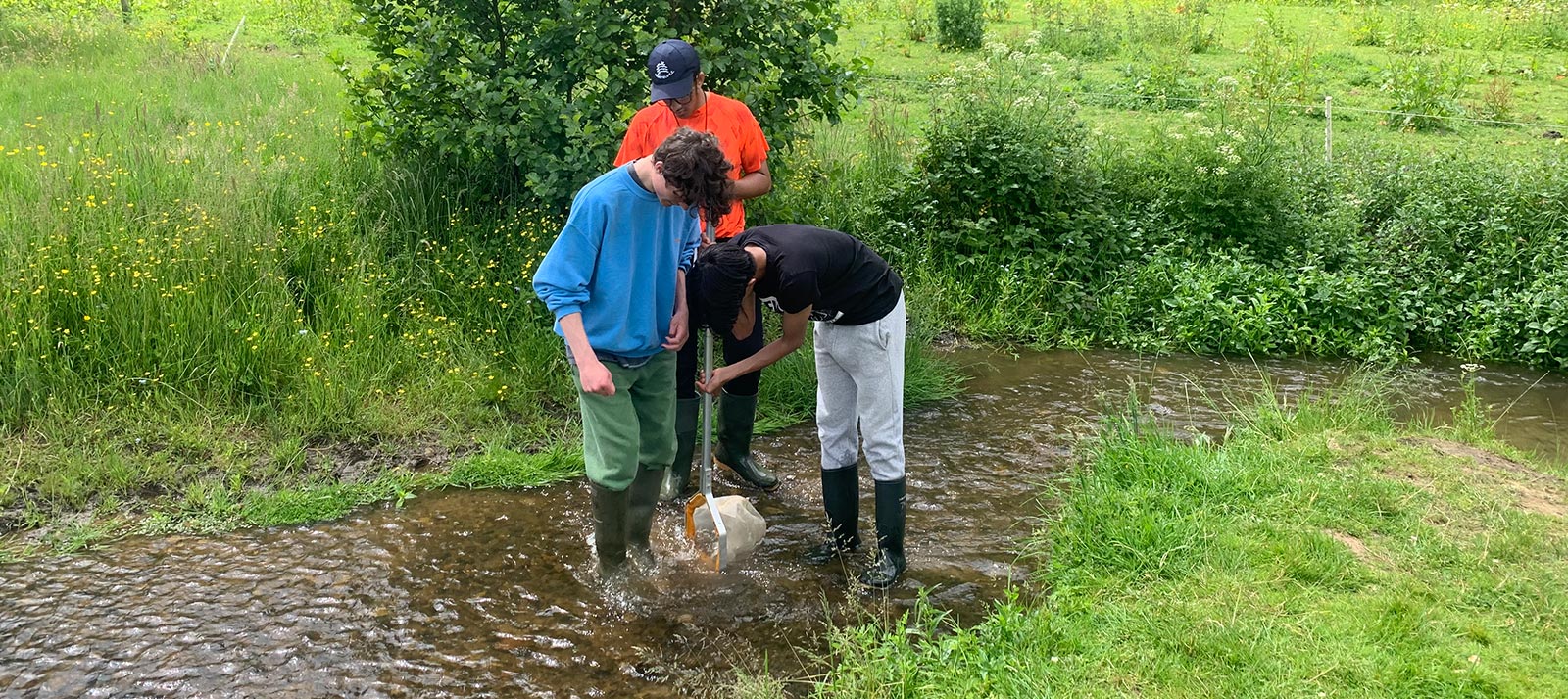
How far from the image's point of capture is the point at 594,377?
3443 mm

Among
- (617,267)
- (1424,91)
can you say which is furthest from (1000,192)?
(1424,91)

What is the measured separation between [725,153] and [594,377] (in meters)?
1.17

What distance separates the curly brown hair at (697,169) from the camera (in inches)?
129

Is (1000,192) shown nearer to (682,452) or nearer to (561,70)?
(561,70)

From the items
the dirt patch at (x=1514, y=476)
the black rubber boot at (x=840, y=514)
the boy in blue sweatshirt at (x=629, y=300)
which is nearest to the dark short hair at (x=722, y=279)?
the boy in blue sweatshirt at (x=629, y=300)

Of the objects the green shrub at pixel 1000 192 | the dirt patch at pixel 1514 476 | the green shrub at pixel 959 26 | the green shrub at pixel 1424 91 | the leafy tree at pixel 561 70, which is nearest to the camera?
the dirt patch at pixel 1514 476

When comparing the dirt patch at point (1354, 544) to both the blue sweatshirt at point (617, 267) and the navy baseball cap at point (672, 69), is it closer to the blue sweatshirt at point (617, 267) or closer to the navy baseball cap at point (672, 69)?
the blue sweatshirt at point (617, 267)

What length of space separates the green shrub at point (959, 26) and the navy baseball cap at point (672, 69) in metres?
11.3

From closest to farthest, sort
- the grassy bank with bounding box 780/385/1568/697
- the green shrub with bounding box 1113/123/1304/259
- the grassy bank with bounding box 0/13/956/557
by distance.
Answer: the grassy bank with bounding box 780/385/1568/697 → the grassy bank with bounding box 0/13/956/557 → the green shrub with bounding box 1113/123/1304/259

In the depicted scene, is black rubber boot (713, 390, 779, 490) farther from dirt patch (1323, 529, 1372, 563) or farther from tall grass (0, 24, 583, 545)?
dirt patch (1323, 529, 1372, 563)

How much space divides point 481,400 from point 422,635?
1.95m

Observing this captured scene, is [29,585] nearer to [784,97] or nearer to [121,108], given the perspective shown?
[784,97]

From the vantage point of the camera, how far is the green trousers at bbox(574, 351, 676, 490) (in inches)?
144

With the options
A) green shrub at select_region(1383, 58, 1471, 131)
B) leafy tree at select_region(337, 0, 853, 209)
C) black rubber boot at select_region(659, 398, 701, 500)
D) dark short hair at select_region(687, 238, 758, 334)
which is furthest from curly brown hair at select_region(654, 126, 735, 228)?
green shrub at select_region(1383, 58, 1471, 131)
